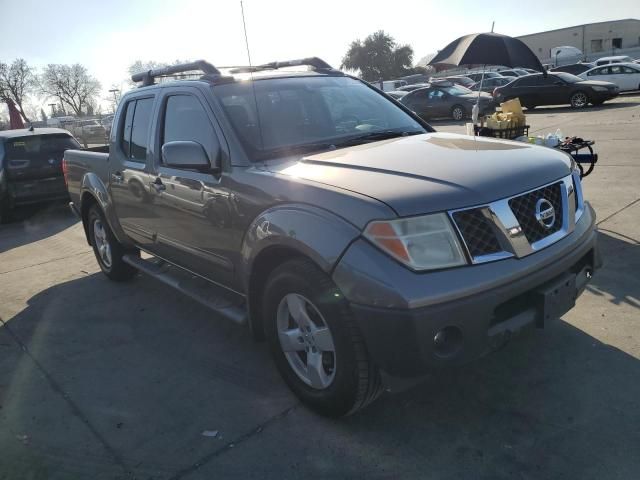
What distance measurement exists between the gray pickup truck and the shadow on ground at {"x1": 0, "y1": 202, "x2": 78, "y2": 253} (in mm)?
5112

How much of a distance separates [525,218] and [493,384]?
1054mm

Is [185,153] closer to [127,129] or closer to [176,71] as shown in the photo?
[176,71]

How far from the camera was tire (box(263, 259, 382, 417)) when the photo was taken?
252 cm

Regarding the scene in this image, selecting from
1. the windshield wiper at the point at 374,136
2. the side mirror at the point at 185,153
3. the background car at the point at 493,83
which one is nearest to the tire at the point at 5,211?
the side mirror at the point at 185,153

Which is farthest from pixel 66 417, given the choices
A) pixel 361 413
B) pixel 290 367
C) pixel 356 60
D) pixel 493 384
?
pixel 356 60

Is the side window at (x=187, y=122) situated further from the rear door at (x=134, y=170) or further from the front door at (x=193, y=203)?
the rear door at (x=134, y=170)

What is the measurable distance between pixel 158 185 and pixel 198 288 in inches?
32.8

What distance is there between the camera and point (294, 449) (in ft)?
8.87

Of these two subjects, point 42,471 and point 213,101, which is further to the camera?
point 213,101

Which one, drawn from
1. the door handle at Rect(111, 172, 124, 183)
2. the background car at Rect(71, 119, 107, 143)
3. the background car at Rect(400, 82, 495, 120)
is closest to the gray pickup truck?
the door handle at Rect(111, 172, 124, 183)

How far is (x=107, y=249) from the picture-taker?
18.4 ft

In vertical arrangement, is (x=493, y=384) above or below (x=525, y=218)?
below

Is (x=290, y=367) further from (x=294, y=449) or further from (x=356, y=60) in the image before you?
(x=356, y=60)

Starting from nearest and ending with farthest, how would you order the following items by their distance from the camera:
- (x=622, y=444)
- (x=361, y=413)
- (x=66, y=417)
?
(x=622, y=444)
(x=361, y=413)
(x=66, y=417)
